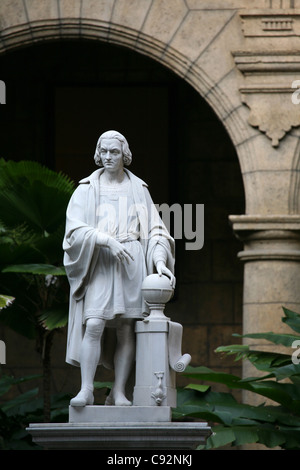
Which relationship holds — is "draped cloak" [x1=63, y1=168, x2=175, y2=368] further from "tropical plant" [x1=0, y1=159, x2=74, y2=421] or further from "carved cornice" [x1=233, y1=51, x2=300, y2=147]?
"carved cornice" [x1=233, y1=51, x2=300, y2=147]

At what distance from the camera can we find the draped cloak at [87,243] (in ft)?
35.6

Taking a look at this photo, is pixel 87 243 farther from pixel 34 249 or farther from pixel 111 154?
pixel 34 249

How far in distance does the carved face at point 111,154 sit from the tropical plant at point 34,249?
3551 millimetres

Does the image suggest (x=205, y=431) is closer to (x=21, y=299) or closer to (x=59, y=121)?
(x=21, y=299)

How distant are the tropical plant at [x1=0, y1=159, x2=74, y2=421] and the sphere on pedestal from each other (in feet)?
12.8

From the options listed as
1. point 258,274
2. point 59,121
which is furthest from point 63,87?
point 258,274

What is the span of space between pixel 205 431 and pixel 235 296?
9.27m

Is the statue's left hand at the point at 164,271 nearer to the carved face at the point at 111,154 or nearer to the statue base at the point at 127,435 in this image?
the carved face at the point at 111,154

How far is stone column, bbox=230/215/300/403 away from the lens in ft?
50.9

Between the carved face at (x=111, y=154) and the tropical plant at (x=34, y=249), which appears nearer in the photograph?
the carved face at (x=111, y=154)

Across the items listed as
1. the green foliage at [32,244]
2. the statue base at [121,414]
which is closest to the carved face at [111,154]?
the statue base at [121,414]

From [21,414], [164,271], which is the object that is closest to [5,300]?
[21,414]

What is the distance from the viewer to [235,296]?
1955 centimetres
